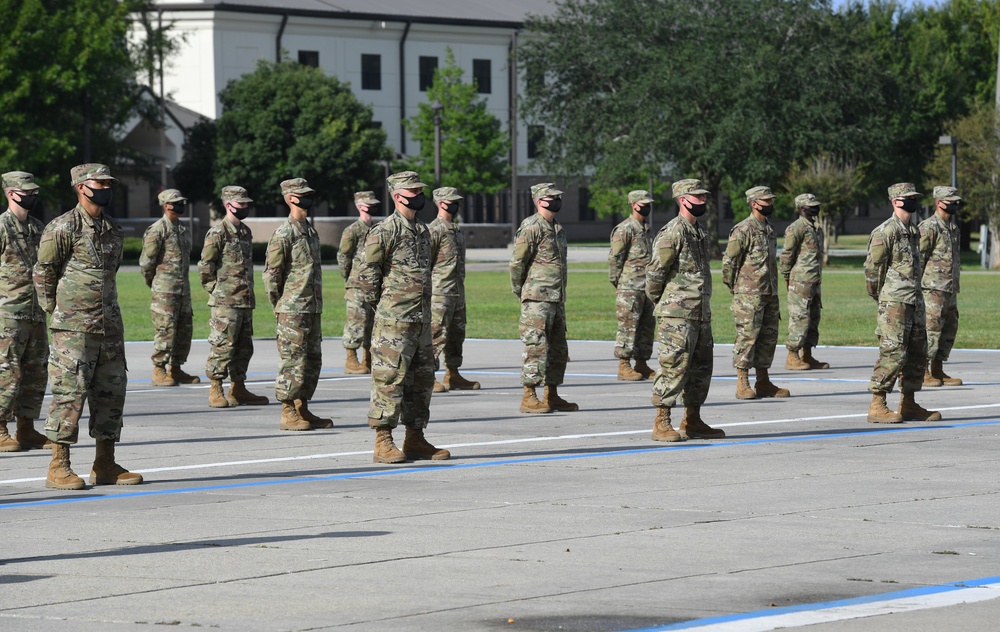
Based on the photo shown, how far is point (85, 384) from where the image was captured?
11.2 m

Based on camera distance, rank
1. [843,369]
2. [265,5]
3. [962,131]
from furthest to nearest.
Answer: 1. [265,5]
2. [962,131]
3. [843,369]

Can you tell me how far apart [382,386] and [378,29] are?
2892 inches

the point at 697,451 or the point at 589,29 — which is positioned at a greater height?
the point at 589,29

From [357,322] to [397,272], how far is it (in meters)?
7.54

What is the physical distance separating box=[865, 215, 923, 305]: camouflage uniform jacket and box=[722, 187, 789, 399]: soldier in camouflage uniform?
2394 millimetres

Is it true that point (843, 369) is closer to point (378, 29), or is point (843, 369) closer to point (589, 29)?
point (589, 29)

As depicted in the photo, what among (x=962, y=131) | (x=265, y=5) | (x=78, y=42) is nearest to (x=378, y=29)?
(x=265, y=5)

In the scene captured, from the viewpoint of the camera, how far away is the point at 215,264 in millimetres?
16703

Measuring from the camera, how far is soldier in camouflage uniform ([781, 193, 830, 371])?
792 inches

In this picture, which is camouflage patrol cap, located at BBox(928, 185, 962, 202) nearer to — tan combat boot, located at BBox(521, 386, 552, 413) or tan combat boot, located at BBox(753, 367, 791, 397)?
tan combat boot, located at BBox(753, 367, 791, 397)

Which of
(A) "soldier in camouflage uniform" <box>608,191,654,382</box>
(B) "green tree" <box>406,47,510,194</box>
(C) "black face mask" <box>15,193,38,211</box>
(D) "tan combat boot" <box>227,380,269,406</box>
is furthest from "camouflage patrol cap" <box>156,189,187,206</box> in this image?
(B) "green tree" <box>406,47,510,194</box>

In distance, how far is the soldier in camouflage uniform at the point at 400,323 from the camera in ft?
39.9

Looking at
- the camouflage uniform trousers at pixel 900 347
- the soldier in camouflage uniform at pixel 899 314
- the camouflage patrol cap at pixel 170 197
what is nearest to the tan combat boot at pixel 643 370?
the soldier in camouflage uniform at pixel 899 314

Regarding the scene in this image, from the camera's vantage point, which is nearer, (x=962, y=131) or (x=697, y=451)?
(x=697, y=451)
